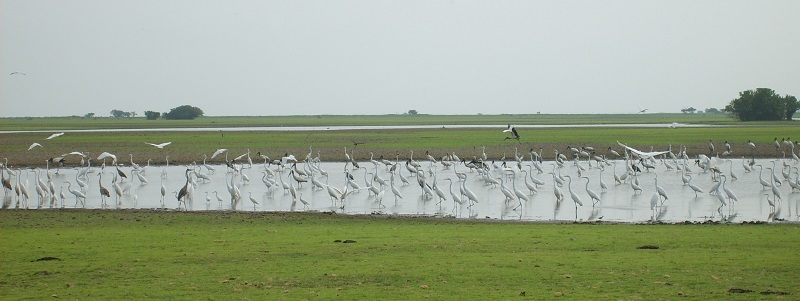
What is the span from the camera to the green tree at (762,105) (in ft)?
340

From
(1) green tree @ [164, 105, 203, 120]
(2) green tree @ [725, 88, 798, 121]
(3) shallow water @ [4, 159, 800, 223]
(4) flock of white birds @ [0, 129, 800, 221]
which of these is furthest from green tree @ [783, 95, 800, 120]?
(1) green tree @ [164, 105, 203, 120]

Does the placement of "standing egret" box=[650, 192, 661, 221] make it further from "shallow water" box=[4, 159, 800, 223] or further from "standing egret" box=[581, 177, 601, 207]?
"standing egret" box=[581, 177, 601, 207]

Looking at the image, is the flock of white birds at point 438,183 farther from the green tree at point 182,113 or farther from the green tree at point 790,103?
the green tree at point 182,113

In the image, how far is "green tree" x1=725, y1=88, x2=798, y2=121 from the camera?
10375cm

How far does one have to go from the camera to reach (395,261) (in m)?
14.0

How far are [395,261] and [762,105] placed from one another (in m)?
100

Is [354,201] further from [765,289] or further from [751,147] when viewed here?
[751,147]

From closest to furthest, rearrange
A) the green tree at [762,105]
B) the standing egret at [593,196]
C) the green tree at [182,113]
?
the standing egret at [593,196]
the green tree at [762,105]
the green tree at [182,113]

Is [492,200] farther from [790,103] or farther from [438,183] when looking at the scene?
[790,103]

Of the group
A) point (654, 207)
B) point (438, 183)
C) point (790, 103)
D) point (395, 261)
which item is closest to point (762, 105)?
point (790, 103)

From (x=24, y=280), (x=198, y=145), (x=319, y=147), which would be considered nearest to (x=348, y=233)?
(x=24, y=280)

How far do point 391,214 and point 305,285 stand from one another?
1105 cm

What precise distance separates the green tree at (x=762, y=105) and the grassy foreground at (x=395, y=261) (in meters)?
92.1

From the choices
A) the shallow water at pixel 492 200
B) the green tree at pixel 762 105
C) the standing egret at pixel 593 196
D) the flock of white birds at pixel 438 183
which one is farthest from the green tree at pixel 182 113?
the standing egret at pixel 593 196
